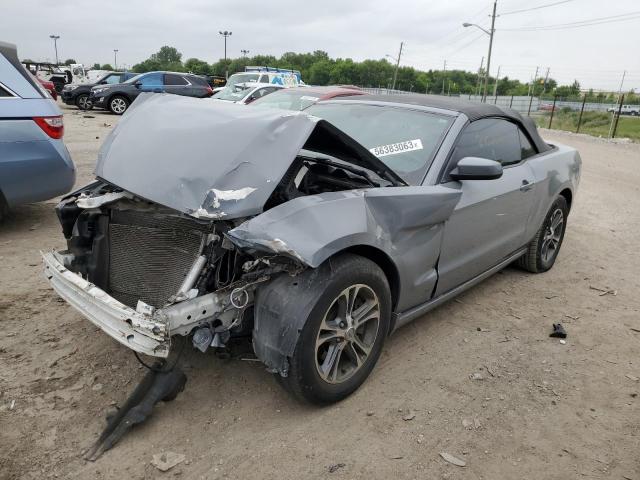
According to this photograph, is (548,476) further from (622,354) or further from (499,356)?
(622,354)

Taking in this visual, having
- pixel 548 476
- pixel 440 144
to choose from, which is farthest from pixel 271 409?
pixel 440 144

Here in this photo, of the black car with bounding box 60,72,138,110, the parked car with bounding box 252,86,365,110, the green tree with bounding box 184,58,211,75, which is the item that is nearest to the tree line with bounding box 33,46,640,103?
the green tree with bounding box 184,58,211,75

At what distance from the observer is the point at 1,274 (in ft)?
13.8

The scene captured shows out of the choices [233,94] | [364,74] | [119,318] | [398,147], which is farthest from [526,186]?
[364,74]

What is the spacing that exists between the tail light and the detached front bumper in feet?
9.14

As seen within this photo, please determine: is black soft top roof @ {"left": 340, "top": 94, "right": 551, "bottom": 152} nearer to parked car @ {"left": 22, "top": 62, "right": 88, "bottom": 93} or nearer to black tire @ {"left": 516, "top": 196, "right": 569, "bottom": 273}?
black tire @ {"left": 516, "top": 196, "right": 569, "bottom": 273}

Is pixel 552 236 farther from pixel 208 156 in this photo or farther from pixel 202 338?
pixel 202 338

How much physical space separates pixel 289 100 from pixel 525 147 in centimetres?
606

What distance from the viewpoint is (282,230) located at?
2318 millimetres

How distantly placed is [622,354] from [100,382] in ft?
11.2

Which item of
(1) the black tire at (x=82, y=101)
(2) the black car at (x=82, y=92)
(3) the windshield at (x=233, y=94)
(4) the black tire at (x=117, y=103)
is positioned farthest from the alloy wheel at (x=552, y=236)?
(1) the black tire at (x=82, y=101)

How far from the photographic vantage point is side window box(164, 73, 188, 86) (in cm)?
2019

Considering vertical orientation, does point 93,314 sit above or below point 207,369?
above

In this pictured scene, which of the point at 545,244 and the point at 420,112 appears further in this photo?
the point at 545,244
